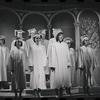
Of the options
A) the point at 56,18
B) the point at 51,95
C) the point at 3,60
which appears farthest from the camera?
the point at 56,18

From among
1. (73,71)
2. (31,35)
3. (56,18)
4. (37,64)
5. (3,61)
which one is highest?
(56,18)

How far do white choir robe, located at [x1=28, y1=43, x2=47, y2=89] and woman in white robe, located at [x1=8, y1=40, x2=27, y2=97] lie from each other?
26cm

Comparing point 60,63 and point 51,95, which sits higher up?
point 60,63

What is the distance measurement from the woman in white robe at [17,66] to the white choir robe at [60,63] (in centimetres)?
90

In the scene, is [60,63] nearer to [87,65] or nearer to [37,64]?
[37,64]

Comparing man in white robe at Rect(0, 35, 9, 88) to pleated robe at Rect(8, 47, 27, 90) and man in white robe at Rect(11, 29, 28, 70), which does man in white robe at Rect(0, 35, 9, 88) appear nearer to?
man in white robe at Rect(11, 29, 28, 70)

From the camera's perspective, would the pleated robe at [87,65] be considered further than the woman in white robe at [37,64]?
Yes

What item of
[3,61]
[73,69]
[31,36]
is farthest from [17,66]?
[73,69]

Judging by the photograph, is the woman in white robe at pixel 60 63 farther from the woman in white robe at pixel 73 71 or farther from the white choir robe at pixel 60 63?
the woman in white robe at pixel 73 71

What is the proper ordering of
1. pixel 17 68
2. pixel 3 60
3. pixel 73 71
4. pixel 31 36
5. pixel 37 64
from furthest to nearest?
1. pixel 73 71
2. pixel 3 60
3. pixel 31 36
4. pixel 37 64
5. pixel 17 68

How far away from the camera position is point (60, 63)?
1222 cm

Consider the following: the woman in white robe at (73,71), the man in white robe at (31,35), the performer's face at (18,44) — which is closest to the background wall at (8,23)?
the man in white robe at (31,35)

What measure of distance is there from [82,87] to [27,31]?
272cm

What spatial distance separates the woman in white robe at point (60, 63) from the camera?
12.0m
